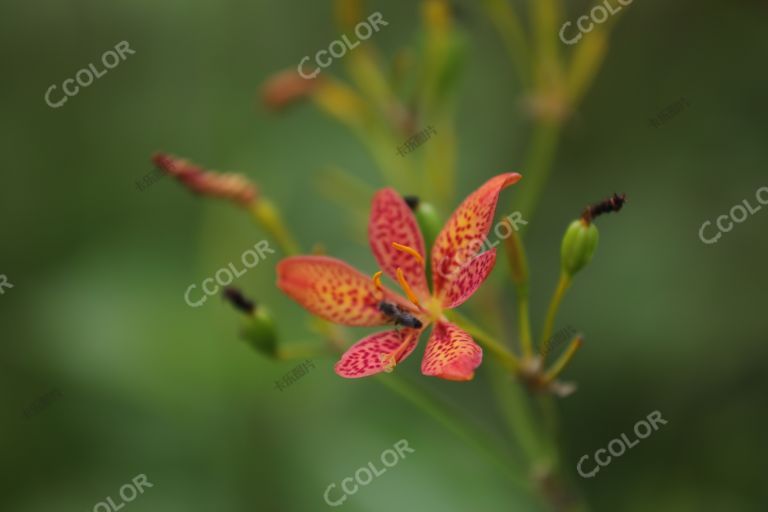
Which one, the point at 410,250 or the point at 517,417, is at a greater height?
the point at 410,250

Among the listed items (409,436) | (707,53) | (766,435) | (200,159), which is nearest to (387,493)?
(409,436)

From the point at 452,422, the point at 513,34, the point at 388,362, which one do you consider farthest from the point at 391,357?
the point at 513,34

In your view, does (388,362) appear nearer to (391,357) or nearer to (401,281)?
(391,357)

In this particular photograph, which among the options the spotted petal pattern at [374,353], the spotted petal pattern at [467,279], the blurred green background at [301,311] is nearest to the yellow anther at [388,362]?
the spotted petal pattern at [374,353]

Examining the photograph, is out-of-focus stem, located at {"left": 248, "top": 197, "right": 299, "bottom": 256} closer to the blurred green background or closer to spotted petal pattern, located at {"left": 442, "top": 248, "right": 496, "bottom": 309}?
spotted petal pattern, located at {"left": 442, "top": 248, "right": 496, "bottom": 309}

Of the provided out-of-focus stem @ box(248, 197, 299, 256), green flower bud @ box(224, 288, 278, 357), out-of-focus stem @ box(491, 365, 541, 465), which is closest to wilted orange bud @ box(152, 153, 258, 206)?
out-of-focus stem @ box(248, 197, 299, 256)

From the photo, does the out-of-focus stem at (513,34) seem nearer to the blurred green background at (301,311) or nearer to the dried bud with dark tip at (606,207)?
the blurred green background at (301,311)

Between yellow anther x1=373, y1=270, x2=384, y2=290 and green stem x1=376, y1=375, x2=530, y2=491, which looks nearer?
yellow anther x1=373, y1=270, x2=384, y2=290

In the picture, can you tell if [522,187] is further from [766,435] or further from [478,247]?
[478,247]
